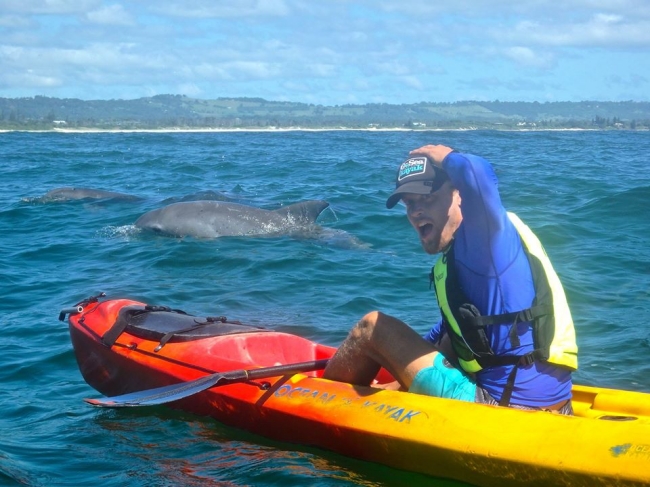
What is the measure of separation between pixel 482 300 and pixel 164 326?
2.88 metres

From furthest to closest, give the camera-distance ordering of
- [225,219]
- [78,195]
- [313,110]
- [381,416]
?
1. [313,110]
2. [78,195]
3. [225,219]
4. [381,416]

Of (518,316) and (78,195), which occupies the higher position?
(518,316)

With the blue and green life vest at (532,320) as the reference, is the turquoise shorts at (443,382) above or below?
below

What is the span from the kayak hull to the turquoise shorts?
0.35 feet

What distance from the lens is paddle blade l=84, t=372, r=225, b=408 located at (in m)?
5.67

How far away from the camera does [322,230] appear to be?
14094 millimetres

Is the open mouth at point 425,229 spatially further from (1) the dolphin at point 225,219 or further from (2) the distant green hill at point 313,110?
(2) the distant green hill at point 313,110

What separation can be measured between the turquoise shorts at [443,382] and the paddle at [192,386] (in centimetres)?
101

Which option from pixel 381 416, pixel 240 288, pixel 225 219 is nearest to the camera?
pixel 381 416

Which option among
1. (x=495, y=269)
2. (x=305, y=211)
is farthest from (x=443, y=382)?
(x=305, y=211)

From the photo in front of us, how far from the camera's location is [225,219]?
1362 cm

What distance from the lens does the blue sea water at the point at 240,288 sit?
566cm

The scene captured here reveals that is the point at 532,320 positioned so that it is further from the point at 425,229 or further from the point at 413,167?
the point at 413,167

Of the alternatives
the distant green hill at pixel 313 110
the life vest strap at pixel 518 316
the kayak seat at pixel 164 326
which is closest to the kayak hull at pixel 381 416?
the kayak seat at pixel 164 326
